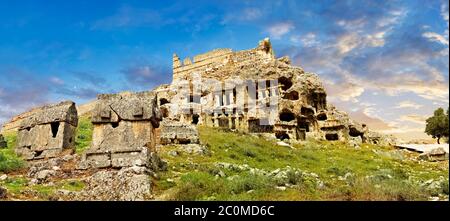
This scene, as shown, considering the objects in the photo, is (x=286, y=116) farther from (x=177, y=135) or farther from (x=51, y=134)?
(x=51, y=134)

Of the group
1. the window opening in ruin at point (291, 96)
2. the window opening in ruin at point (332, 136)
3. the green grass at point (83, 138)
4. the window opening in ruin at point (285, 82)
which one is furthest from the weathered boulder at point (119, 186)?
the window opening in ruin at point (285, 82)

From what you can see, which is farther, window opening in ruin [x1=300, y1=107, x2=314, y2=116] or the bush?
window opening in ruin [x1=300, y1=107, x2=314, y2=116]

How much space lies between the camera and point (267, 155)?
2614cm

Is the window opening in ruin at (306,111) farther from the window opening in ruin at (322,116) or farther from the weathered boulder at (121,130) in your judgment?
the weathered boulder at (121,130)

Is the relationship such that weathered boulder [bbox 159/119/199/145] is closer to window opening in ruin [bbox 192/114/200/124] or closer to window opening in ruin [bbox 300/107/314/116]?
window opening in ruin [bbox 192/114/200/124]

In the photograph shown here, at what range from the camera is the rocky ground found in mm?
12289

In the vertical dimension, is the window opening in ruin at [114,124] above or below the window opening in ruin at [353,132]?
below

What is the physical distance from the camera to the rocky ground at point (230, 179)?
12289mm

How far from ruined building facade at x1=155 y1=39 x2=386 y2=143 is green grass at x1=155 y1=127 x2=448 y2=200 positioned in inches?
162

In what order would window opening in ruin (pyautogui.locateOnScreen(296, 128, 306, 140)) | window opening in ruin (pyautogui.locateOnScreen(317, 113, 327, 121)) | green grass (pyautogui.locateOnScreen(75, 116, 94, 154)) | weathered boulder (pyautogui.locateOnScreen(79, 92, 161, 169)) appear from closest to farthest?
1. weathered boulder (pyautogui.locateOnScreen(79, 92, 161, 169))
2. green grass (pyautogui.locateOnScreen(75, 116, 94, 154))
3. window opening in ruin (pyautogui.locateOnScreen(296, 128, 306, 140))
4. window opening in ruin (pyautogui.locateOnScreen(317, 113, 327, 121))

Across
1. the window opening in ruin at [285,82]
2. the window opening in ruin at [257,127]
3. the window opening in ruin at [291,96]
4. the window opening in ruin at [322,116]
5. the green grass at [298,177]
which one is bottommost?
the green grass at [298,177]

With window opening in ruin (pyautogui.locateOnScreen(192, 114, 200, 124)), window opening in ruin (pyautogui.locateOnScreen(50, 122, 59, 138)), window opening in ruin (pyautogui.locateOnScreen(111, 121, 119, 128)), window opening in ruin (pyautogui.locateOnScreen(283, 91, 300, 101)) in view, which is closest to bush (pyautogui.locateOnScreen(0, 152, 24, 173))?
window opening in ruin (pyautogui.locateOnScreen(50, 122, 59, 138))

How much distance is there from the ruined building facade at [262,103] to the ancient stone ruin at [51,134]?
1807 centimetres
